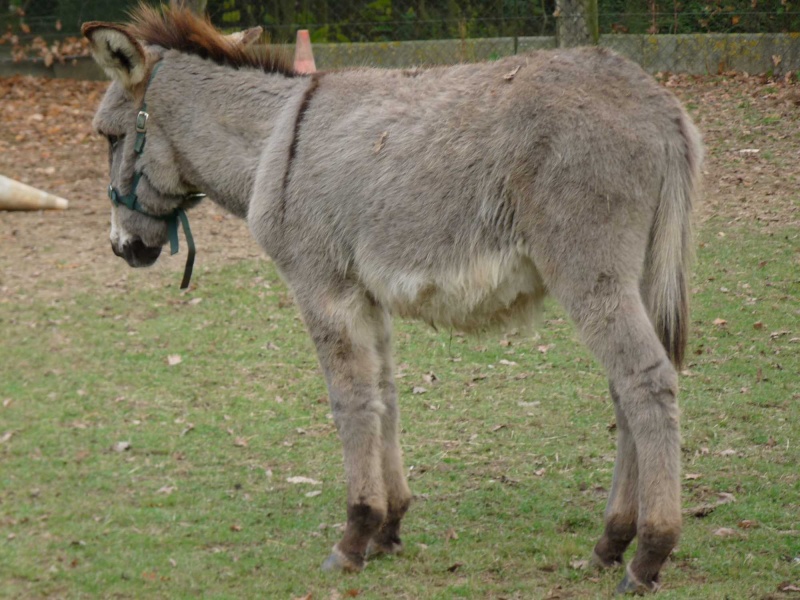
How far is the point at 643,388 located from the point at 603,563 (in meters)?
0.91

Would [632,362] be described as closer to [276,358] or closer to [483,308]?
[483,308]

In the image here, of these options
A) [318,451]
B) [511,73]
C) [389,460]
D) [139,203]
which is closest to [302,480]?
[318,451]

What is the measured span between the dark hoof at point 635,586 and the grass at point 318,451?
0.35ft

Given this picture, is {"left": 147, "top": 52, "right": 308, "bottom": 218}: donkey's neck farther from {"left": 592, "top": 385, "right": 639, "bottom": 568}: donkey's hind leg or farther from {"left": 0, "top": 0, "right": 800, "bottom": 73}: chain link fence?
{"left": 0, "top": 0, "right": 800, "bottom": 73}: chain link fence

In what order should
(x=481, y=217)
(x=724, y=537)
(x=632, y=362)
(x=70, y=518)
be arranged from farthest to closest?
(x=70, y=518) → (x=724, y=537) → (x=481, y=217) → (x=632, y=362)

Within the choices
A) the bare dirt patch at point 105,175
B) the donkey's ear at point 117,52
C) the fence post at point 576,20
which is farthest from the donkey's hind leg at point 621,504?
the fence post at point 576,20

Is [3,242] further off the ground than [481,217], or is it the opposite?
[481,217]

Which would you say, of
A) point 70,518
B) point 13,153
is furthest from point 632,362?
point 13,153

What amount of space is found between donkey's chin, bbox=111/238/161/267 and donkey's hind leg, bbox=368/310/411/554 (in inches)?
52.4

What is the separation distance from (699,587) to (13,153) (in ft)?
31.8

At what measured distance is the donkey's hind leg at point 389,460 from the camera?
4.46 meters

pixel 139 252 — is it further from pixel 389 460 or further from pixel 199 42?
pixel 389 460

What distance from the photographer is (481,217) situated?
12.8 feet

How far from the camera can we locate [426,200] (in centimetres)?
400
